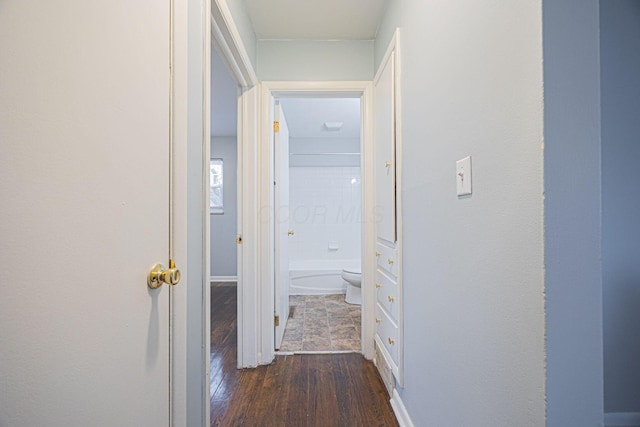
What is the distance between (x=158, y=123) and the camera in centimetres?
86

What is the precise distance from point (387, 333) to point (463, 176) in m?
1.26

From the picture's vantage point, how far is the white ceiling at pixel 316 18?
78.0 inches

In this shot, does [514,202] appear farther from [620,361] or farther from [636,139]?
[620,361]

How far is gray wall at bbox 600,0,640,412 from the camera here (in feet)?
3.46

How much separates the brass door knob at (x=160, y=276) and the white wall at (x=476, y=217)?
2.77ft

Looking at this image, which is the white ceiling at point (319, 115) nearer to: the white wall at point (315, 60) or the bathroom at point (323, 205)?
the bathroom at point (323, 205)

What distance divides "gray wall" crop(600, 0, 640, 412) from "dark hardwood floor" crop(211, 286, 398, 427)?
3.29ft

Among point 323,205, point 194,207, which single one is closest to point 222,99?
point 323,205

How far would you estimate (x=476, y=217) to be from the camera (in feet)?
2.96

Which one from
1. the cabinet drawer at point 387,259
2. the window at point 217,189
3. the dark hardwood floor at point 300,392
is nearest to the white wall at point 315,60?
the cabinet drawer at point 387,259

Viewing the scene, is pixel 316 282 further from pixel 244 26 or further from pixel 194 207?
pixel 194 207

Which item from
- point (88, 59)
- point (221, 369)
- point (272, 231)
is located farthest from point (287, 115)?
point (88, 59)

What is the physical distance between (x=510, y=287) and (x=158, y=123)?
99 cm

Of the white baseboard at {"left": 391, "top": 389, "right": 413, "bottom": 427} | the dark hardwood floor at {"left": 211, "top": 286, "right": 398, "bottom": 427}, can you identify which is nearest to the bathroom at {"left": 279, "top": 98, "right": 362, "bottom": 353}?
the dark hardwood floor at {"left": 211, "top": 286, "right": 398, "bottom": 427}
